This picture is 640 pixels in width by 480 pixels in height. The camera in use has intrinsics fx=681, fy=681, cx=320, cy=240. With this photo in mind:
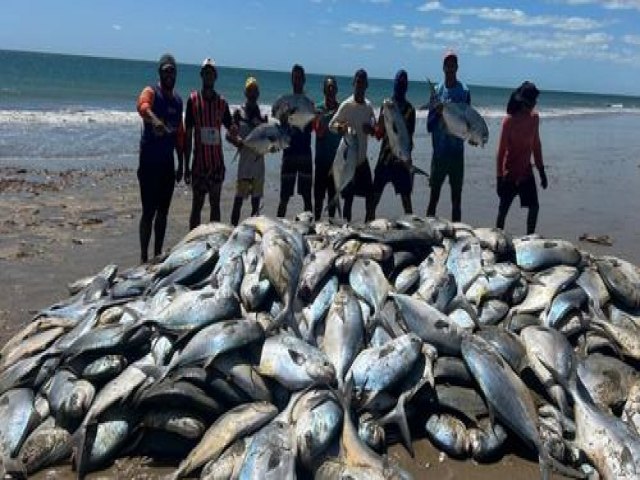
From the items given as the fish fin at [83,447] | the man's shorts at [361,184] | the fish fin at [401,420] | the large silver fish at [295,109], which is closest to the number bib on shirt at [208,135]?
the large silver fish at [295,109]

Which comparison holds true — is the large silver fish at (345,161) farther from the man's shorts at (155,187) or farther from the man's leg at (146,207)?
the man's leg at (146,207)

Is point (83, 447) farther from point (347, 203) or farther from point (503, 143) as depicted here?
point (503, 143)

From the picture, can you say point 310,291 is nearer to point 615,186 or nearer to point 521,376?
point 521,376

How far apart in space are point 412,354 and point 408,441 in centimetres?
64

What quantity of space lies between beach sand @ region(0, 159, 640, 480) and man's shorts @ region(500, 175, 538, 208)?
2344mm

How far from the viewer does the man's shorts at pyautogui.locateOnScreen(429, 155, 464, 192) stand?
887 cm

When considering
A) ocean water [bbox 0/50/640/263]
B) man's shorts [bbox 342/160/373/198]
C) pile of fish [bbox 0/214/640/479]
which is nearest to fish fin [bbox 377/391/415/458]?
pile of fish [bbox 0/214/640/479]

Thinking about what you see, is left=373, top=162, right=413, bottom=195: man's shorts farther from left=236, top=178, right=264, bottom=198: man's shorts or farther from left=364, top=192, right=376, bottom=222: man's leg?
left=236, top=178, right=264, bottom=198: man's shorts

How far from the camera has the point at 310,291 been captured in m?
5.76

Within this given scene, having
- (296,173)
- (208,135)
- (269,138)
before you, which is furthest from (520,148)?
(208,135)

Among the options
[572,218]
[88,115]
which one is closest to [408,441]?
[572,218]

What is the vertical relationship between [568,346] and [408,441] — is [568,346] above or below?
above

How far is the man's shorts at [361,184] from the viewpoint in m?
8.83

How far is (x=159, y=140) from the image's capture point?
7.76m
